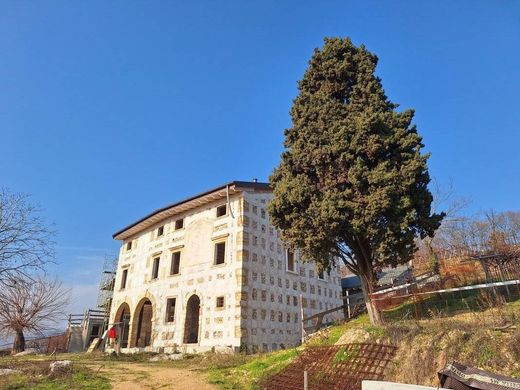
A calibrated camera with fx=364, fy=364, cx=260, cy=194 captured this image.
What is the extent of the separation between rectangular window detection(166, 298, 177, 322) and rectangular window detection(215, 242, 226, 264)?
155 inches

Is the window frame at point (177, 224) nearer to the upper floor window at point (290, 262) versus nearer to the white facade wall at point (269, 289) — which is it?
the white facade wall at point (269, 289)

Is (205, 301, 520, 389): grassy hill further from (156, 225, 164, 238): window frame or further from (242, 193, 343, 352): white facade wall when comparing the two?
(156, 225, 164, 238): window frame

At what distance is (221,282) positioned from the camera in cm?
1961

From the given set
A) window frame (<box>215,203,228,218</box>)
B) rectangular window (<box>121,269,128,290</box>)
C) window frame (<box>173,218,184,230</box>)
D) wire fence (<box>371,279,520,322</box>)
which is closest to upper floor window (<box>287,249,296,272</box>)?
window frame (<box>215,203,228,218</box>)

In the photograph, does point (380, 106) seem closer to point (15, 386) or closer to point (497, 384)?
point (497, 384)

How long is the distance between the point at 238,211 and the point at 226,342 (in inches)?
271

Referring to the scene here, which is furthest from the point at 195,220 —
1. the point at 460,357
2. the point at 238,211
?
the point at 460,357

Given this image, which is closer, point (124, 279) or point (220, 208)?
point (220, 208)

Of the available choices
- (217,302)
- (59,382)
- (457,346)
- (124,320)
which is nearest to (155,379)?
(59,382)

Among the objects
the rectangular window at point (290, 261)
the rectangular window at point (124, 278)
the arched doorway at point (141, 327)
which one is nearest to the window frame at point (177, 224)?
the arched doorway at point (141, 327)

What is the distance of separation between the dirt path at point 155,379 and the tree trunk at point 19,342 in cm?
1807

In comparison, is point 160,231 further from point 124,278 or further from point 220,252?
point 220,252

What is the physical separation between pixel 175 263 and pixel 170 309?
2924 millimetres

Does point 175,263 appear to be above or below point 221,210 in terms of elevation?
below
